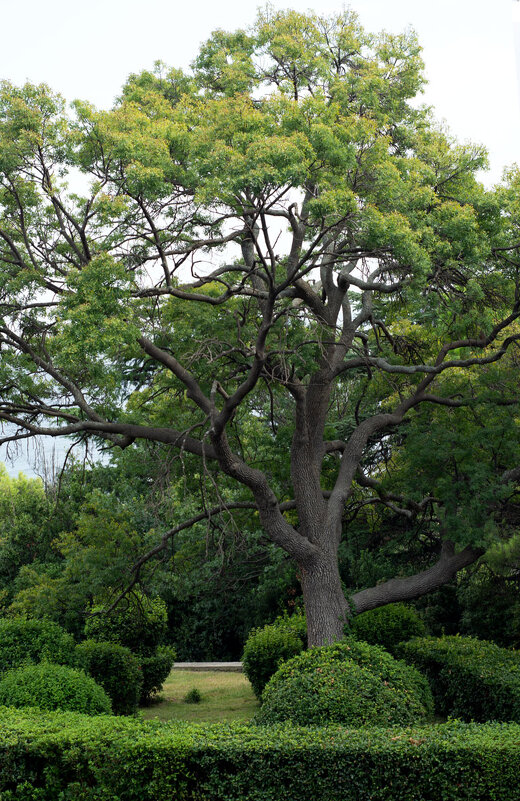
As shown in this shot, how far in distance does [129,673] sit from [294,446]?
476cm

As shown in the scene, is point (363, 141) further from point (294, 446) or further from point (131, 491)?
point (131, 491)

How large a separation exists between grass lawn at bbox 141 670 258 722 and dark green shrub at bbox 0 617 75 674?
238 cm

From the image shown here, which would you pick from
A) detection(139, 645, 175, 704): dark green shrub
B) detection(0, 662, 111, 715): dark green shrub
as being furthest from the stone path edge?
detection(0, 662, 111, 715): dark green shrub

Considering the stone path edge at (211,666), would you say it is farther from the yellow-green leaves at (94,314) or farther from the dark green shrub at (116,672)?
the yellow-green leaves at (94,314)

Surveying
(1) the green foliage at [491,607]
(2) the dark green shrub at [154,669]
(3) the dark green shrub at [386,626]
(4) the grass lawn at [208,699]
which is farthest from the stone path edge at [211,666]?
(3) the dark green shrub at [386,626]

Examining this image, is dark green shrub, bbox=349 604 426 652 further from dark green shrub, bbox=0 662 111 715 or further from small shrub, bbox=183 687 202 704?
dark green shrub, bbox=0 662 111 715

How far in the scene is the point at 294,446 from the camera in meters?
13.3

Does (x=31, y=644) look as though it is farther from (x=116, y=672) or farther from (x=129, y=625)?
(x=129, y=625)

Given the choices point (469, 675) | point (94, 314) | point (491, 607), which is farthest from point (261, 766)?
point (491, 607)

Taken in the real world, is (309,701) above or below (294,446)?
below

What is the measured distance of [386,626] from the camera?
13.9m

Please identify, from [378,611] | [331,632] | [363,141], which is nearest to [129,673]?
[331,632]

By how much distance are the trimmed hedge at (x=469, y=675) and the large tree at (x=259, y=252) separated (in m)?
1.33

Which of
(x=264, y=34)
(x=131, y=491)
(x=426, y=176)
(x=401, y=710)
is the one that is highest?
(x=264, y=34)
